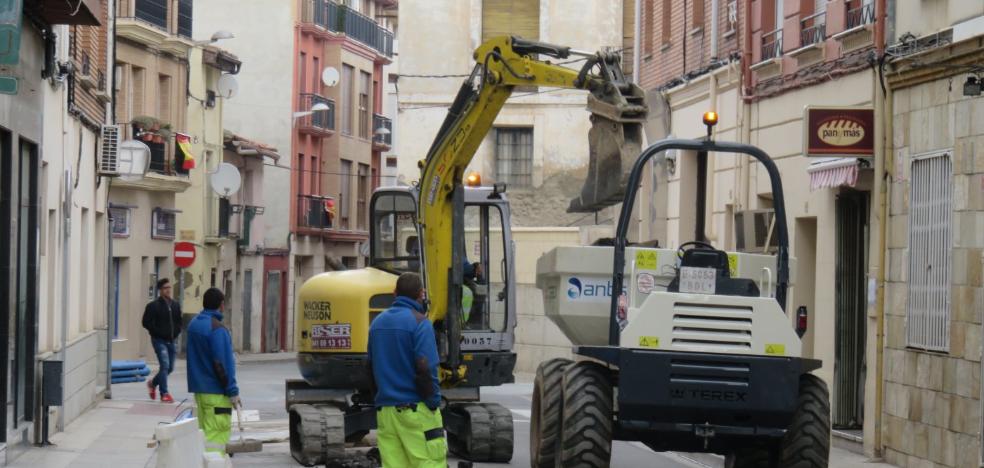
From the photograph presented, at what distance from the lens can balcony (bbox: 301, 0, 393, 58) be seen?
2324 inches

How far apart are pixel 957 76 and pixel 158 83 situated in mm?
29158

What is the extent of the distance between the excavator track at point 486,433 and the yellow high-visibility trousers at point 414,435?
524 centimetres

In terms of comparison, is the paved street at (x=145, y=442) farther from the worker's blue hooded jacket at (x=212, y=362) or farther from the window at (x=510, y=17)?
the window at (x=510, y=17)

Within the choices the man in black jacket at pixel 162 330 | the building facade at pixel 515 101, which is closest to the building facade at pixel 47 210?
the man in black jacket at pixel 162 330

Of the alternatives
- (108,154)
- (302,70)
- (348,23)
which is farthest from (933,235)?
(348,23)

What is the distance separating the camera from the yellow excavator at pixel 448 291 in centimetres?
1688

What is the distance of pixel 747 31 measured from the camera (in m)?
23.4

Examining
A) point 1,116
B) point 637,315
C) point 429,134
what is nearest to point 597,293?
point 637,315

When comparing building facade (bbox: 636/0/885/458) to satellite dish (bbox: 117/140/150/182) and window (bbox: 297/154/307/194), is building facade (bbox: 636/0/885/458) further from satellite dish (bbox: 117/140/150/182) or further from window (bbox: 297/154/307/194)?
window (bbox: 297/154/307/194)

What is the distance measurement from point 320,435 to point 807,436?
5.24 m

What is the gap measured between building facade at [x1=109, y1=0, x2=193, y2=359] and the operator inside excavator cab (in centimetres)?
2628

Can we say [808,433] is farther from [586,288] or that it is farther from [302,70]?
[302,70]

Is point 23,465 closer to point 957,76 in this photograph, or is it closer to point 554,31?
point 957,76

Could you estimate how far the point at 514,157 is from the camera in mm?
40562
